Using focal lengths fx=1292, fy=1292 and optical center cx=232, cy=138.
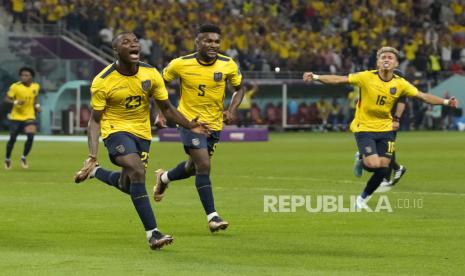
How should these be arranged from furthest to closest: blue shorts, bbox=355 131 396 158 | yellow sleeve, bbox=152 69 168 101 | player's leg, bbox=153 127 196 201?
blue shorts, bbox=355 131 396 158 → player's leg, bbox=153 127 196 201 → yellow sleeve, bbox=152 69 168 101

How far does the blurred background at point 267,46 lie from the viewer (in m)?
51.0

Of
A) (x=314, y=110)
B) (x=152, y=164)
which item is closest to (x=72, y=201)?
(x=152, y=164)

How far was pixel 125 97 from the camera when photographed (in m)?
14.2

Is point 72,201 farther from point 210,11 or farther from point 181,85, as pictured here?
Answer: point 210,11

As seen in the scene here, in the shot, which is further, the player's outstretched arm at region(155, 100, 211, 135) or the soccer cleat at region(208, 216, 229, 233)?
the soccer cleat at region(208, 216, 229, 233)

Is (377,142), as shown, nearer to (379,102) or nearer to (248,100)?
(379,102)

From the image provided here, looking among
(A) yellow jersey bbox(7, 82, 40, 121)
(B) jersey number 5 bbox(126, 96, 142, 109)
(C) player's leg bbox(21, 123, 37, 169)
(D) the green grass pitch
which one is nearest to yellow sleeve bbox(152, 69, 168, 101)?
(B) jersey number 5 bbox(126, 96, 142, 109)

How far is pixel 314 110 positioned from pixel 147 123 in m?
41.6

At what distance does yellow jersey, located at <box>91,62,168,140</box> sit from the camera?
14172 millimetres

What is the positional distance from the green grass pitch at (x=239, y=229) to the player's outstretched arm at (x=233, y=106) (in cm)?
136

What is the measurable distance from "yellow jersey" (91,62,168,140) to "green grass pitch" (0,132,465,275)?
1275 mm

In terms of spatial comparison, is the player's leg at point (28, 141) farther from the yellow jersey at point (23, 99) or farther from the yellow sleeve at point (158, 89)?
the yellow sleeve at point (158, 89)

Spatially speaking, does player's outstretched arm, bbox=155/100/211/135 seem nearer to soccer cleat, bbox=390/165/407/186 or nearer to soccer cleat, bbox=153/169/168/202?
soccer cleat, bbox=153/169/168/202

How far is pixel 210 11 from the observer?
2207 inches
